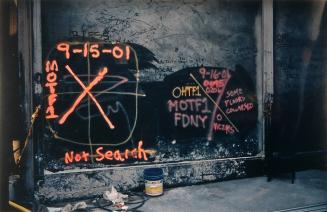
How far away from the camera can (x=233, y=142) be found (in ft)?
22.3

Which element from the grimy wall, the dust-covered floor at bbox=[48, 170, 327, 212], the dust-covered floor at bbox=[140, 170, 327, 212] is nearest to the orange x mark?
the grimy wall

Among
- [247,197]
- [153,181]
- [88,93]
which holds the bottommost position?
[247,197]

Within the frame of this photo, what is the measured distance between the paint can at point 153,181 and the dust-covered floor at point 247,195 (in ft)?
0.41

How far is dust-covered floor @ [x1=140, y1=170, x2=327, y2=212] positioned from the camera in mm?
5367

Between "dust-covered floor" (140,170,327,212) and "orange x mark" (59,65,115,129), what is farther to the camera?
"orange x mark" (59,65,115,129)

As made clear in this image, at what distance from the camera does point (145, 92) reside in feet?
20.4

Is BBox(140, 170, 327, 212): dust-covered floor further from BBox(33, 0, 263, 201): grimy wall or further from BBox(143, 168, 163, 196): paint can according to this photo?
BBox(33, 0, 263, 201): grimy wall

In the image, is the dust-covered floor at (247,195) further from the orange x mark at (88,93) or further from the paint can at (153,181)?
the orange x mark at (88,93)

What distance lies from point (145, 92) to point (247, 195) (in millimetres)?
2233

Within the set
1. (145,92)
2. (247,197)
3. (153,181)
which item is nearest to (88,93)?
(145,92)

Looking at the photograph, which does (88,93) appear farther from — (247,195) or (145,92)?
(247,195)

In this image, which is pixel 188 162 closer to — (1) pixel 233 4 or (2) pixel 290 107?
(2) pixel 290 107

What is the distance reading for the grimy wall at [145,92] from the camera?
5738 mm

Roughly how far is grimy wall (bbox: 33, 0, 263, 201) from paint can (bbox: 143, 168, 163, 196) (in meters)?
0.27
